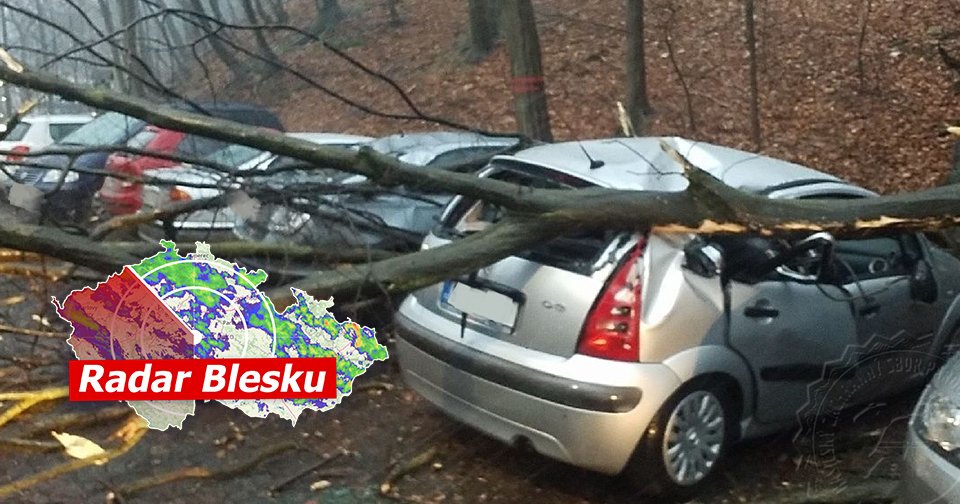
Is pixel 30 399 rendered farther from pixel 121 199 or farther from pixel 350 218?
pixel 121 199

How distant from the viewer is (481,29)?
16172 mm

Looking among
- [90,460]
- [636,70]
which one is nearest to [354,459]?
[90,460]

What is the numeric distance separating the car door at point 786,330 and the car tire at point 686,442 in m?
0.21

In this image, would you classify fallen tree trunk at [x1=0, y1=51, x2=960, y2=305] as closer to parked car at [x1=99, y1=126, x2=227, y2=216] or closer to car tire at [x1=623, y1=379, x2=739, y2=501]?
car tire at [x1=623, y1=379, x2=739, y2=501]

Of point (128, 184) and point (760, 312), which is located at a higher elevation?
point (128, 184)

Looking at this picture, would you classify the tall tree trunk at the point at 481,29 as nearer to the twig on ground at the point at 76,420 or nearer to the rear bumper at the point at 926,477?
the twig on ground at the point at 76,420

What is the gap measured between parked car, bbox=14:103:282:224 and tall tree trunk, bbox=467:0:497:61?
6405mm

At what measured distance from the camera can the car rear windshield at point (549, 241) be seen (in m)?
3.93

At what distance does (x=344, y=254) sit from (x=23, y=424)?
169 cm

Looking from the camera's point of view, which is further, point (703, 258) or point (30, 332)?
point (30, 332)

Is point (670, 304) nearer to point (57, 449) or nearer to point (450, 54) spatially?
point (57, 449)

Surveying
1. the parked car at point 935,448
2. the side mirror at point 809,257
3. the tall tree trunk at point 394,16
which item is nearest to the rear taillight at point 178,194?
the side mirror at point 809,257

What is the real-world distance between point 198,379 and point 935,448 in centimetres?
271

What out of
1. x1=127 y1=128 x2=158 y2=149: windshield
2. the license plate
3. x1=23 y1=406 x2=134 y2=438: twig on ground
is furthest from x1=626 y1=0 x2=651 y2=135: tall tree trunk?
x1=23 y1=406 x2=134 y2=438: twig on ground
